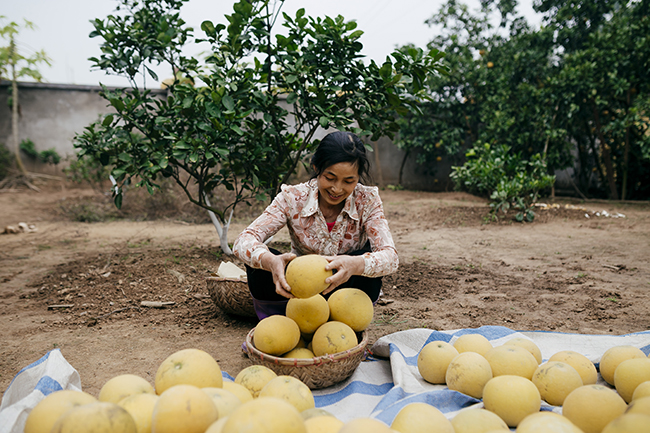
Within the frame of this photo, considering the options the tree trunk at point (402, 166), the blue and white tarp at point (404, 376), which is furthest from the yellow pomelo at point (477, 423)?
the tree trunk at point (402, 166)

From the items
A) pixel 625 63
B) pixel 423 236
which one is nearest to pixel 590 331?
pixel 423 236

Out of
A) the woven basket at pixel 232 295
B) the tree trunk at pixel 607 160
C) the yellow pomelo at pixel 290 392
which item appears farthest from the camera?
the tree trunk at pixel 607 160

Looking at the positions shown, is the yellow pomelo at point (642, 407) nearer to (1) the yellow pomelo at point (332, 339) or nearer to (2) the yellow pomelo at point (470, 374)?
(2) the yellow pomelo at point (470, 374)

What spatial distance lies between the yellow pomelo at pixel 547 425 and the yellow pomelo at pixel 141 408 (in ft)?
3.74

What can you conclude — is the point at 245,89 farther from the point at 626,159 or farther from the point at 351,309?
the point at 626,159

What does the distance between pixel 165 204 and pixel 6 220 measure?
10.8 ft

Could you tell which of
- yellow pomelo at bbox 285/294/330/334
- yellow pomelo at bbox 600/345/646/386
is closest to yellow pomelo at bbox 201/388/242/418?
yellow pomelo at bbox 285/294/330/334

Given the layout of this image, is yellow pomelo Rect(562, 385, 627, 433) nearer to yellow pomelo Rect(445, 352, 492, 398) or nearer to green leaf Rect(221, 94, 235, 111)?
yellow pomelo Rect(445, 352, 492, 398)

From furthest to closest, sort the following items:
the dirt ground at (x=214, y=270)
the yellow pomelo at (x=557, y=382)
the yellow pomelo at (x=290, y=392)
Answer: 1. the dirt ground at (x=214, y=270)
2. the yellow pomelo at (x=557, y=382)
3. the yellow pomelo at (x=290, y=392)

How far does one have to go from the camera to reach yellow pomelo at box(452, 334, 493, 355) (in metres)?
2.15

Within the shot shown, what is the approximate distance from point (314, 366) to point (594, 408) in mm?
1162

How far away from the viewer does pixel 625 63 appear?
8977 millimetres

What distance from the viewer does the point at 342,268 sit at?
85.0 inches

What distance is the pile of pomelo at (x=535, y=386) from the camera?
4.22 feet
